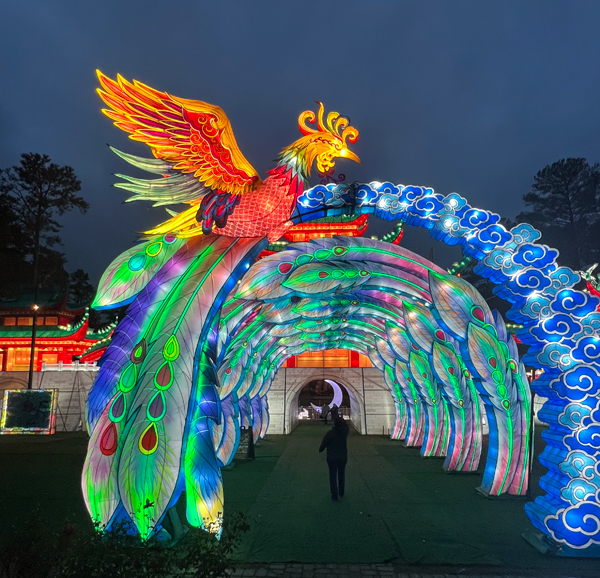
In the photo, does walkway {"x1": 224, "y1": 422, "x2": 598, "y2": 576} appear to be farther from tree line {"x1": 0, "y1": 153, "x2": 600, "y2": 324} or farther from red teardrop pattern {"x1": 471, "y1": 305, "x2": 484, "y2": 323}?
tree line {"x1": 0, "y1": 153, "x2": 600, "y2": 324}

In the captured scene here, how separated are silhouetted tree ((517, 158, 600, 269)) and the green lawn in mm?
25123

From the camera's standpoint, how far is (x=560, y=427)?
5.52 meters

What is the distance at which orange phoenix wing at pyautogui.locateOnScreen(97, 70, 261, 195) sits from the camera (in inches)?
213

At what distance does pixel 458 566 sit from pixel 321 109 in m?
5.99

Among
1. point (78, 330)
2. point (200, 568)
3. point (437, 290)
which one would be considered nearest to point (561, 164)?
point (437, 290)

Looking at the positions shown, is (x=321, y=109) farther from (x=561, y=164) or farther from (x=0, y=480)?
(x=561, y=164)

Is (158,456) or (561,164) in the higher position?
(561,164)

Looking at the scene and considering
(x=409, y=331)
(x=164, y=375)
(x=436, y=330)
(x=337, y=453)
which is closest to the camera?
(x=164, y=375)

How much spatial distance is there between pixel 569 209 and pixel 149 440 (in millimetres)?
35968

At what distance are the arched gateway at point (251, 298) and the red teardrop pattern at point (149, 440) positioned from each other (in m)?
0.02

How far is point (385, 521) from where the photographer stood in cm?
682

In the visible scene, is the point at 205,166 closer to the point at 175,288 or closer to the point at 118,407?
the point at 175,288

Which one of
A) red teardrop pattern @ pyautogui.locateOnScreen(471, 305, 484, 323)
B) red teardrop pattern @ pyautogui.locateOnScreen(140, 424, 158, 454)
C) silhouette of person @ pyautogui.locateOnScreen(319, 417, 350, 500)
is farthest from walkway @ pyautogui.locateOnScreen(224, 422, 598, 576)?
red teardrop pattern @ pyautogui.locateOnScreen(471, 305, 484, 323)

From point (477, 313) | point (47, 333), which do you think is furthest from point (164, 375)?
point (47, 333)
